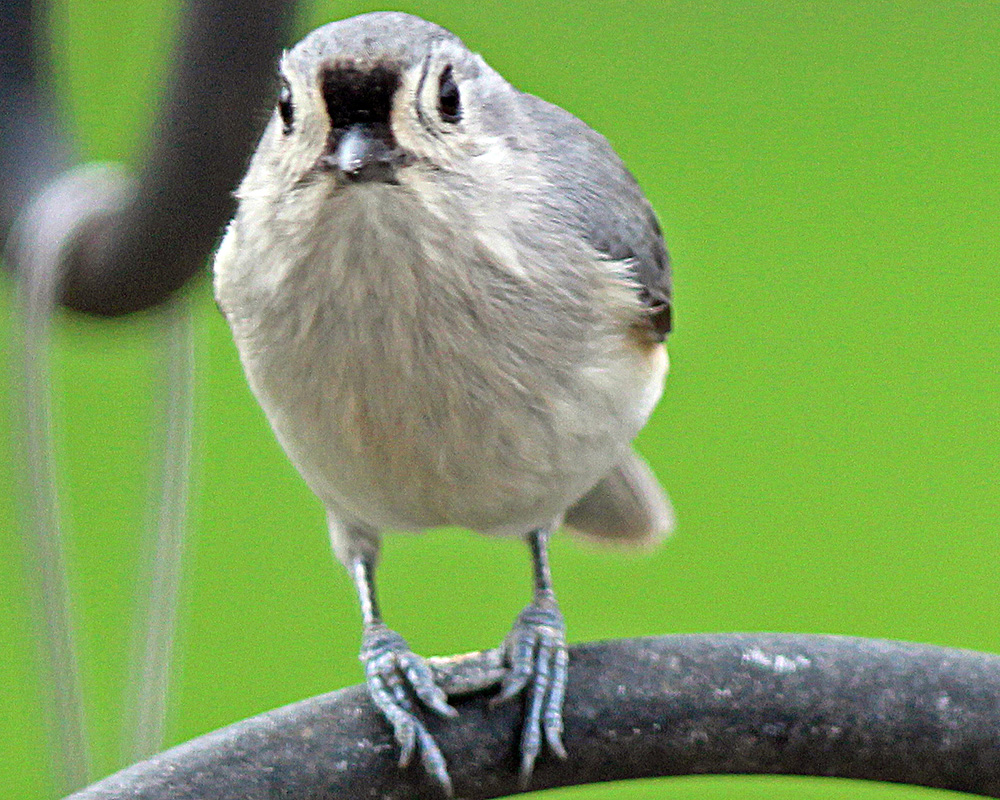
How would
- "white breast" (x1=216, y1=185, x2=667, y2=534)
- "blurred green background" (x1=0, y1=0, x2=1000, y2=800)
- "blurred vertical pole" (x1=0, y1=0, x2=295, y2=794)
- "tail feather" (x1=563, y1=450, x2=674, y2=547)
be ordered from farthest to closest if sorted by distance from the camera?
"blurred green background" (x1=0, y1=0, x2=1000, y2=800) < "tail feather" (x1=563, y1=450, x2=674, y2=547) < "blurred vertical pole" (x1=0, y1=0, x2=295, y2=794) < "white breast" (x1=216, y1=185, x2=667, y2=534)

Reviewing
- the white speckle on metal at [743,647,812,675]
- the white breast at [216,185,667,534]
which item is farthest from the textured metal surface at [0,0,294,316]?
the white speckle on metal at [743,647,812,675]

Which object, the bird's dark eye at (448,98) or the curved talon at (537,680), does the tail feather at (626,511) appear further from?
the bird's dark eye at (448,98)

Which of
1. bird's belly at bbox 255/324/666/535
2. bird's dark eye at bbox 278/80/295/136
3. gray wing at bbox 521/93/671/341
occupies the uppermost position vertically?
bird's dark eye at bbox 278/80/295/136

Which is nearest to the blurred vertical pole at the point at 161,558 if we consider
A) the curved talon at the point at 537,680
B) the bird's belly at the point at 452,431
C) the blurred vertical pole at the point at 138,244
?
the blurred vertical pole at the point at 138,244

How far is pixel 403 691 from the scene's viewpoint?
1.33 meters

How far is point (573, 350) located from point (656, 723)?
31cm

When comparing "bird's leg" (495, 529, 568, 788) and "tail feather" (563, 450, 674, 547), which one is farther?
"tail feather" (563, 450, 674, 547)

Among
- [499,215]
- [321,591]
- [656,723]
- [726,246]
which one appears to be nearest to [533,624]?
[656,723]

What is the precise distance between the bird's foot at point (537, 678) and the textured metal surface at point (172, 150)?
1.50ft

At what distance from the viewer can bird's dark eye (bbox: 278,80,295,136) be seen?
1.15 m

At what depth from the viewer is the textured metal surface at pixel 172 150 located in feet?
4.53

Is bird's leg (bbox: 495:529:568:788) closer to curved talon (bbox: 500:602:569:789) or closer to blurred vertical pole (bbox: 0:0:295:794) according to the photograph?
curved talon (bbox: 500:602:569:789)

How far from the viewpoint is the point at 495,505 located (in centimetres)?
143

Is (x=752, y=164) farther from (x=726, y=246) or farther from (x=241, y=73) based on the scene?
(x=241, y=73)
